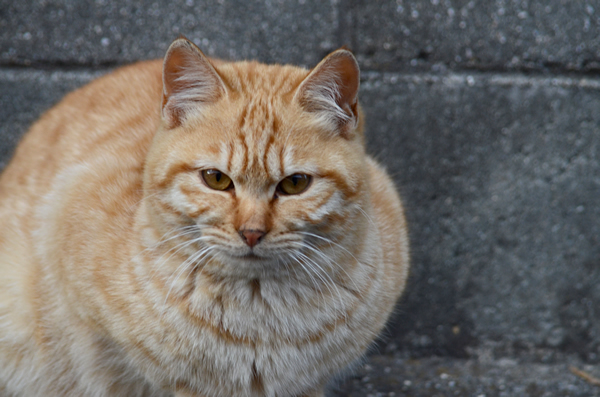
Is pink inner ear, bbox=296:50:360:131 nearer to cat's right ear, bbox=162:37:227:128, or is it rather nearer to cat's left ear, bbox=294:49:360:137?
cat's left ear, bbox=294:49:360:137

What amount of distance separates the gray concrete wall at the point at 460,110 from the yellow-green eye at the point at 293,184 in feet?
3.87

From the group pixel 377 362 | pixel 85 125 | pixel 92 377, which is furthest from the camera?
pixel 377 362

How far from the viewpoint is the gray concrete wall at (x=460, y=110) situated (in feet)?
8.48

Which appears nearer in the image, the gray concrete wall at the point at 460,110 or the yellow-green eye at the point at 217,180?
the yellow-green eye at the point at 217,180

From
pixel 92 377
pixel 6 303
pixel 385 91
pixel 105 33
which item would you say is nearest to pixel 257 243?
pixel 92 377

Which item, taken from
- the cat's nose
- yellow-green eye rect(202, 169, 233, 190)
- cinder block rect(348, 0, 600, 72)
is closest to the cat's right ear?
yellow-green eye rect(202, 169, 233, 190)

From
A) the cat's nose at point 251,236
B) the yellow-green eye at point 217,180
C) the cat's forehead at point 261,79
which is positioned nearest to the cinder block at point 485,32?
the cat's forehead at point 261,79

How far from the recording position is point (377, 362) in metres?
2.76

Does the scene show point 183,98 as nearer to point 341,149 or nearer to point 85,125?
point 341,149

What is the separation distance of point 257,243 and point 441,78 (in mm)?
1553

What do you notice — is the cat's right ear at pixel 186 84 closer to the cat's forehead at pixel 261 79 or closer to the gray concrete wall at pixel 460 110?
the cat's forehead at pixel 261 79

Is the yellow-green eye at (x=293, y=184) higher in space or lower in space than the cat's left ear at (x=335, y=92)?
lower

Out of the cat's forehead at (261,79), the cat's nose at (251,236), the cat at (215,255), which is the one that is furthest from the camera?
the cat's forehead at (261,79)

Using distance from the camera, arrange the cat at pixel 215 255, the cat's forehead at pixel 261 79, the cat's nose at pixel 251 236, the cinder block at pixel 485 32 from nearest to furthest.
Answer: the cat's nose at pixel 251 236 → the cat at pixel 215 255 → the cat's forehead at pixel 261 79 → the cinder block at pixel 485 32
